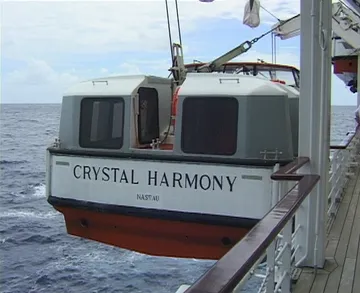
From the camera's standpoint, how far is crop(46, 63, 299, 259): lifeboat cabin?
15.0ft

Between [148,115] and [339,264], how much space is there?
2.80 metres

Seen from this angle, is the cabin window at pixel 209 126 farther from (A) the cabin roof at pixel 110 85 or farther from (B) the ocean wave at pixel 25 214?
(B) the ocean wave at pixel 25 214

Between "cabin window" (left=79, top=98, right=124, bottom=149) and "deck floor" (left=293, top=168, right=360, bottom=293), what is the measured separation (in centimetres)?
220

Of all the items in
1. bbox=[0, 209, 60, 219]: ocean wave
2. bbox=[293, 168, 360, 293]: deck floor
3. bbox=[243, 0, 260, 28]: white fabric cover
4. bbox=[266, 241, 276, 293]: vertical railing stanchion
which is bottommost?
bbox=[0, 209, 60, 219]: ocean wave

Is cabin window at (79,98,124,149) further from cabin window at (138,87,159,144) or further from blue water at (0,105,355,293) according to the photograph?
blue water at (0,105,355,293)

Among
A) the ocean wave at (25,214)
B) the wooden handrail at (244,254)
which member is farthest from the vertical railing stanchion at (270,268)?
the ocean wave at (25,214)

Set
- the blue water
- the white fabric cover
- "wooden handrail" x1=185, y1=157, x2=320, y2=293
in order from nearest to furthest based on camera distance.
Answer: "wooden handrail" x1=185, y1=157, x2=320, y2=293 → the white fabric cover → the blue water

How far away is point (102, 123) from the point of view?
17.2 ft

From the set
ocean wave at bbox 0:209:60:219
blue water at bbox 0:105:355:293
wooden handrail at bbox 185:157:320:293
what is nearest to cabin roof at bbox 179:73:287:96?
wooden handrail at bbox 185:157:320:293

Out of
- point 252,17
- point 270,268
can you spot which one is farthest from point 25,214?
point 270,268

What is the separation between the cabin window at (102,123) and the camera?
5113mm

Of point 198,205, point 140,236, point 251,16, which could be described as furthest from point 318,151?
point 251,16

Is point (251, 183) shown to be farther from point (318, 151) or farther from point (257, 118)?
point (318, 151)

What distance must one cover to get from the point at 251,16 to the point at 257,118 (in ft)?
9.44
